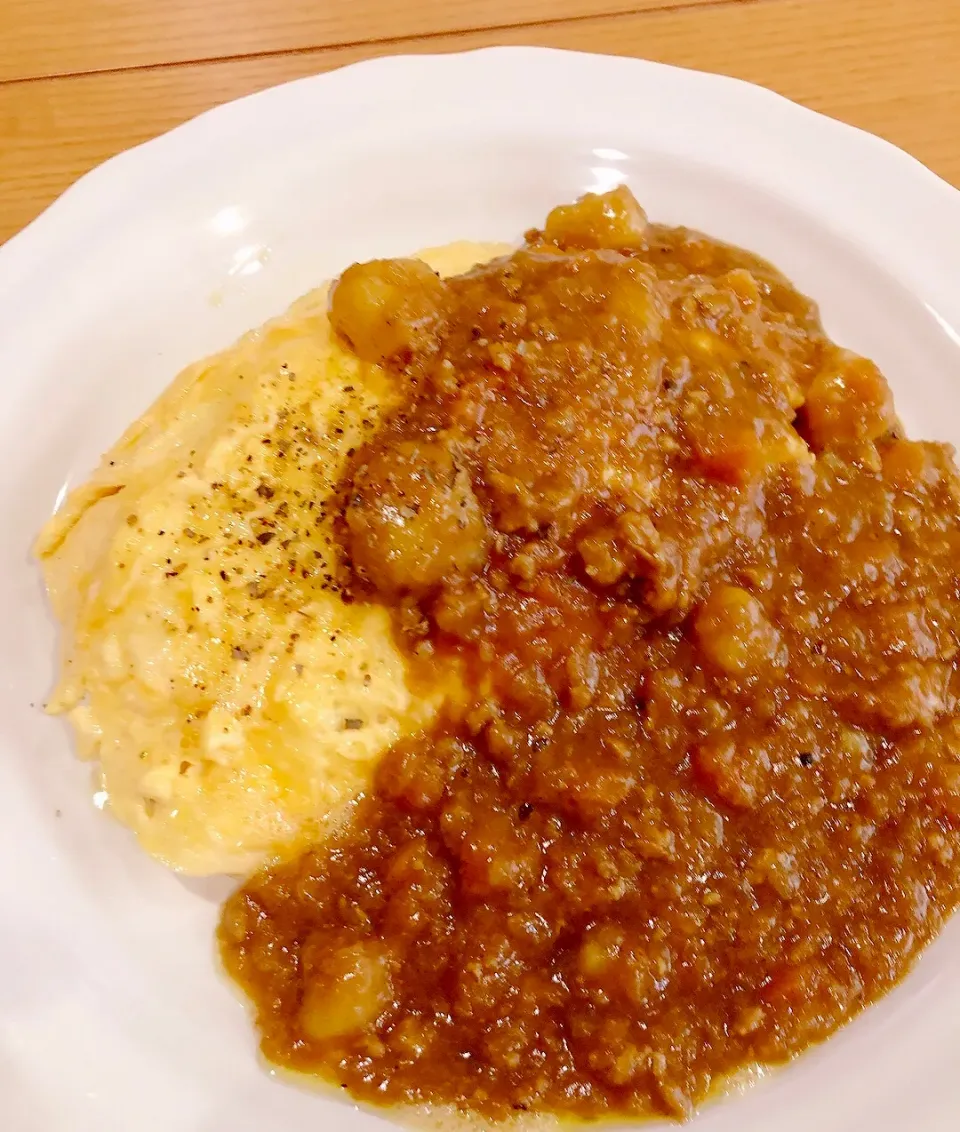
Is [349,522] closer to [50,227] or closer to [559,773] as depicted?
[559,773]

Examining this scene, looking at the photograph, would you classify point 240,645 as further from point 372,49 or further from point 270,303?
point 372,49

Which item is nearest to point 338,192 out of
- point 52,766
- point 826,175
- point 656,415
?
point 656,415

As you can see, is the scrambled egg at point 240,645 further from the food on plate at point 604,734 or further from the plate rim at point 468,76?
the plate rim at point 468,76

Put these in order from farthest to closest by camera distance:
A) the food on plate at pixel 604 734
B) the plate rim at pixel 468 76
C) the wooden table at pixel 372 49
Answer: the wooden table at pixel 372 49, the plate rim at pixel 468 76, the food on plate at pixel 604 734

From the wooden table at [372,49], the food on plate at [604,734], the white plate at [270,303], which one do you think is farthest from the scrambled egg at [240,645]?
the wooden table at [372,49]

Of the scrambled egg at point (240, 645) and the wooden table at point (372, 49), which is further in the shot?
the wooden table at point (372, 49)

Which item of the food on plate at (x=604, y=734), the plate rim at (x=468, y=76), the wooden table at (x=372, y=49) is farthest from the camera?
the wooden table at (x=372, y=49)

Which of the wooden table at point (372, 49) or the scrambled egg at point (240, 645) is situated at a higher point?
the wooden table at point (372, 49)
